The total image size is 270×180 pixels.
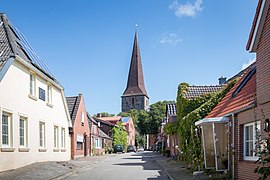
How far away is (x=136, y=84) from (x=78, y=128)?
7668 cm

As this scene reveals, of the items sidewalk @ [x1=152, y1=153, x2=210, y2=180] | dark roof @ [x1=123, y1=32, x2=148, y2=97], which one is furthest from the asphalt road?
dark roof @ [x1=123, y1=32, x2=148, y2=97]

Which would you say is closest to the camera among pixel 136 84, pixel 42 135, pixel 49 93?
pixel 42 135

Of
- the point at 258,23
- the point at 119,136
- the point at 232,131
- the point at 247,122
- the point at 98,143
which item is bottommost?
the point at 119,136

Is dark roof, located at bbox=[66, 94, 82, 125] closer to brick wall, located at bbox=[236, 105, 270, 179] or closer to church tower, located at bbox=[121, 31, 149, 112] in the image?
brick wall, located at bbox=[236, 105, 270, 179]

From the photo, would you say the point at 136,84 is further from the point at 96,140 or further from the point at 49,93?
the point at 49,93

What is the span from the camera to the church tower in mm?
107688

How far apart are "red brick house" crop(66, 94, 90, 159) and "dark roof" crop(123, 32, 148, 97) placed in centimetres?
7070

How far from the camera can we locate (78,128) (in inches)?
1304

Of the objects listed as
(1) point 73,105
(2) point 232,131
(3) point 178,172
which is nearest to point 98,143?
(1) point 73,105

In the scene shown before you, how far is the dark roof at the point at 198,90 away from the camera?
2528cm

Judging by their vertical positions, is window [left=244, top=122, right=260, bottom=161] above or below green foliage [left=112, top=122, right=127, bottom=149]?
above

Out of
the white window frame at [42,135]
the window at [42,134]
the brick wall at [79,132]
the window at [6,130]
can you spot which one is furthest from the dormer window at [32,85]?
the brick wall at [79,132]

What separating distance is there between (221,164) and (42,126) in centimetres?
1217

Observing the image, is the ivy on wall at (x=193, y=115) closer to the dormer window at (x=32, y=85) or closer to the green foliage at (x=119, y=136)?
the dormer window at (x=32, y=85)
